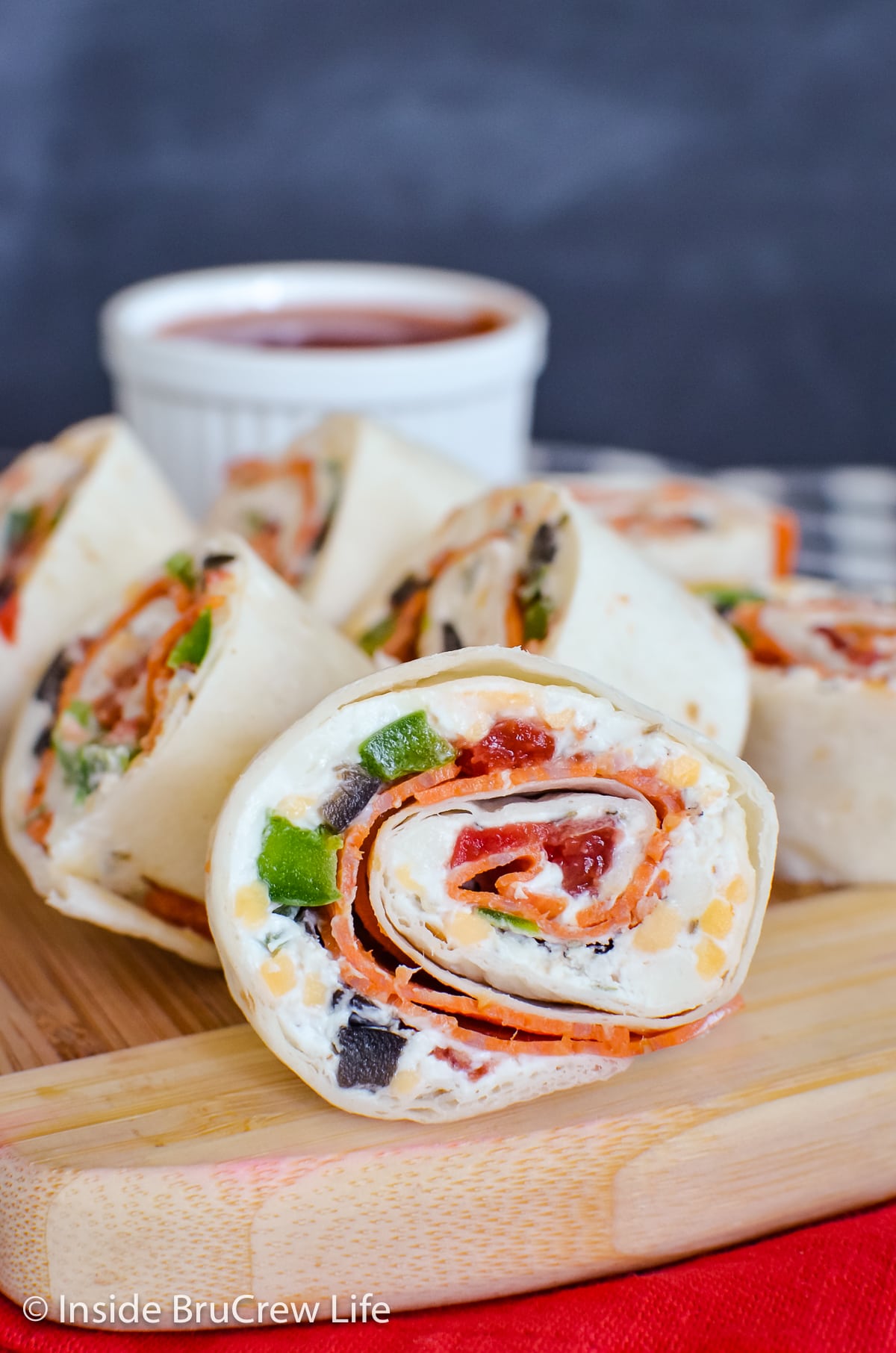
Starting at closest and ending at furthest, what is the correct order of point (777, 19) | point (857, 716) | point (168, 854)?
1. point (168, 854)
2. point (857, 716)
3. point (777, 19)

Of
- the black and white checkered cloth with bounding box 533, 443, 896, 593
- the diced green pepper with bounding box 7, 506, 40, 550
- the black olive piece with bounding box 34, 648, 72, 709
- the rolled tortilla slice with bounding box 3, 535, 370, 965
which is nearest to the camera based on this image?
the rolled tortilla slice with bounding box 3, 535, 370, 965

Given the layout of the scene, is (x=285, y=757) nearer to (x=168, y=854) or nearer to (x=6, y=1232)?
(x=168, y=854)

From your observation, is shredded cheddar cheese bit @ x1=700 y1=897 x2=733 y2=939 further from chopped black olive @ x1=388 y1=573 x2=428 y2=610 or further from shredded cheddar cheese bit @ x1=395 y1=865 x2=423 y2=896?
chopped black olive @ x1=388 y1=573 x2=428 y2=610

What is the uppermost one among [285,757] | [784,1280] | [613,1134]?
[285,757]

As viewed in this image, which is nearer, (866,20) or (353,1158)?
(353,1158)

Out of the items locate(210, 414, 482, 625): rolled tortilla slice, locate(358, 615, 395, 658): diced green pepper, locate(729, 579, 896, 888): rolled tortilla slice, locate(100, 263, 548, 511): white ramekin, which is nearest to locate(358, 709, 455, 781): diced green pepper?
locate(358, 615, 395, 658): diced green pepper

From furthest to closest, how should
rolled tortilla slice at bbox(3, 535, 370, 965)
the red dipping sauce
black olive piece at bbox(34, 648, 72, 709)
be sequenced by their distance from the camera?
the red dipping sauce → black olive piece at bbox(34, 648, 72, 709) → rolled tortilla slice at bbox(3, 535, 370, 965)

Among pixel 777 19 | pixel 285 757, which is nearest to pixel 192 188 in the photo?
pixel 777 19
